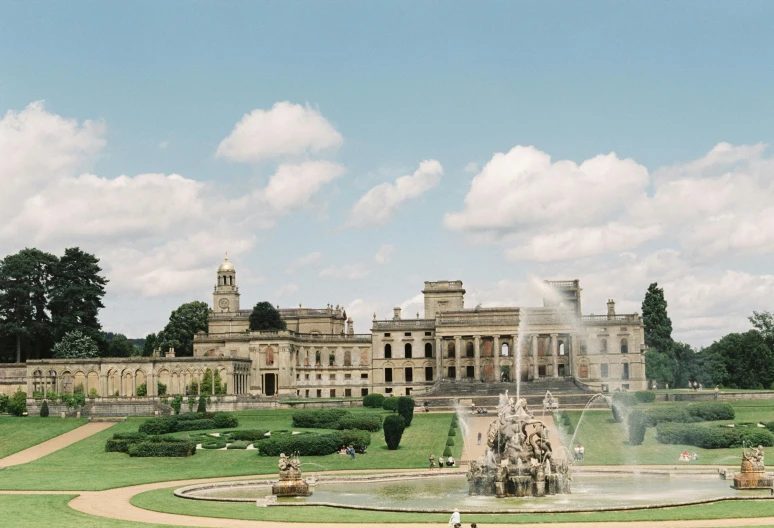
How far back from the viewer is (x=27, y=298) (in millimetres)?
108250

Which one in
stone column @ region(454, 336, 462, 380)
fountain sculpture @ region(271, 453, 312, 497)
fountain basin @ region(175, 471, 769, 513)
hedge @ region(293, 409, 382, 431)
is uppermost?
stone column @ region(454, 336, 462, 380)

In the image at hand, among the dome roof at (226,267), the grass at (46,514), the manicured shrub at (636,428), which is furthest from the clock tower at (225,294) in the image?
the grass at (46,514)

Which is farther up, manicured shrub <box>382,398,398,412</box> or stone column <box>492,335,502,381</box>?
stone column <box>492,335,502,381</box>

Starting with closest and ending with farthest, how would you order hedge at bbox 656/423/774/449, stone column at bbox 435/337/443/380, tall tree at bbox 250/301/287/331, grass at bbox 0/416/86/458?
hedge at bbox 656/423/774/449, grass at bbox 0/416/86/458, stone column at bbox 435/337/443/380, tall tree at bbox 250/301/287/331

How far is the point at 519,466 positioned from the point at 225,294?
87338 mm

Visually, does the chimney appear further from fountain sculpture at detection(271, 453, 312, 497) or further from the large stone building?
fountain sculpture at detection(271, 453, 312, 497)

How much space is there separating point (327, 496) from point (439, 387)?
198ft

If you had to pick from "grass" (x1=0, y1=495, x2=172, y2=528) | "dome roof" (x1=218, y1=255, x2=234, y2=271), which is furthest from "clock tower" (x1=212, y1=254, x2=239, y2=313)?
"grass" (x1=0, y1=495, x2=172, y2=528)

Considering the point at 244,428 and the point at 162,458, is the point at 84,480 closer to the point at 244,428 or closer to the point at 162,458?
the point at 162,458

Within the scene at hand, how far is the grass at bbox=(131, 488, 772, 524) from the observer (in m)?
34.0

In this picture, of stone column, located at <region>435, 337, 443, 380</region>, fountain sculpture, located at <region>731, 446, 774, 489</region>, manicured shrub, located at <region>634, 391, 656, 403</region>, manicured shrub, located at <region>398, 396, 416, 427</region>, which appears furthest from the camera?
stone column, located at <region>435, 337, 443, 380</region>

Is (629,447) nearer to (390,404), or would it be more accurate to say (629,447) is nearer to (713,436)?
(713,436)

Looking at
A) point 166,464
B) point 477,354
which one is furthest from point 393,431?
point 477,354

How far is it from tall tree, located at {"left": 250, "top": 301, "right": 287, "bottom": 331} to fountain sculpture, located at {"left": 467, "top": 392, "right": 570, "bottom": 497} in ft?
249
